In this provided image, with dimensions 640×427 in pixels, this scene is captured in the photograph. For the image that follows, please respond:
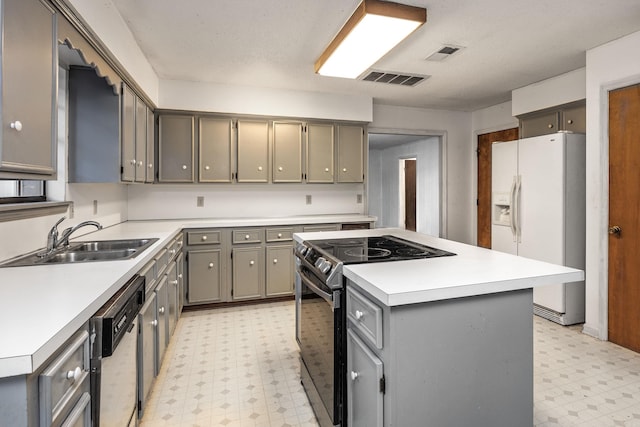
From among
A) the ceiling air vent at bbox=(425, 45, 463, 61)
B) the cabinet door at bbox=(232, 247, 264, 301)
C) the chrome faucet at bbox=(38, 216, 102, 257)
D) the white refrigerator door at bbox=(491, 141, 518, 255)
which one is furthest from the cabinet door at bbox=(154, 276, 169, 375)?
the white refrigerator door at bbox=(491, 141, 518, 255)

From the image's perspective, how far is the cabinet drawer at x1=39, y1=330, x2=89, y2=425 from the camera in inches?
33.3

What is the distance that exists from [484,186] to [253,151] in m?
3.36

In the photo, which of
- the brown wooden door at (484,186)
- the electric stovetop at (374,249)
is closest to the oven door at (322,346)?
the electric stovetop at (374,249)

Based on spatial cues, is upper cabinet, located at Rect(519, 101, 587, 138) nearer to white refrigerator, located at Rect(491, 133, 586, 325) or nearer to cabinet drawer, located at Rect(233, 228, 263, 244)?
white refrigerator, located at Rect(491, 133, 586, 325)

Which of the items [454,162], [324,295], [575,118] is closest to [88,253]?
[324,295]

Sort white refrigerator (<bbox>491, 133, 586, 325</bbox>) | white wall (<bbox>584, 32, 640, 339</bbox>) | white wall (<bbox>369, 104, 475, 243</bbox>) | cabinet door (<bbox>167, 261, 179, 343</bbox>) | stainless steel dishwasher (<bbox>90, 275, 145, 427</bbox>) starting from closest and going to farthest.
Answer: stainless steel dishwasher (<bbox>90, 275, 145, 427</bbox>) → cabinet door (<bbox>167, 261, 179, 343</bbox>) → white wall (<bbox>584, 32, 640, 339</bbox>) → white refrigerator (<bbox>491, 133, 586, 325</bbox>) → white wall (<bbox>369, 104, 475, 243</bbox>)

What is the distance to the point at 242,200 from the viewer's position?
14.4 ft

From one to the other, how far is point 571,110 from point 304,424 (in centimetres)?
396

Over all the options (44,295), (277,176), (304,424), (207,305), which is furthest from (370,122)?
(44,295)

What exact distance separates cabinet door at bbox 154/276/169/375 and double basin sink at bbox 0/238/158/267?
1.00 ft

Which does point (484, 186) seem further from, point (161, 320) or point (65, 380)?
point (65, 380)

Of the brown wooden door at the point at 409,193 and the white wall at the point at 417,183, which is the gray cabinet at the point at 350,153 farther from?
the brown wooden door at the point at 409,193

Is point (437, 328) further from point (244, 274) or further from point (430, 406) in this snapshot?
point (244, 274)

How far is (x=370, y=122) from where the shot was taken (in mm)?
4680
